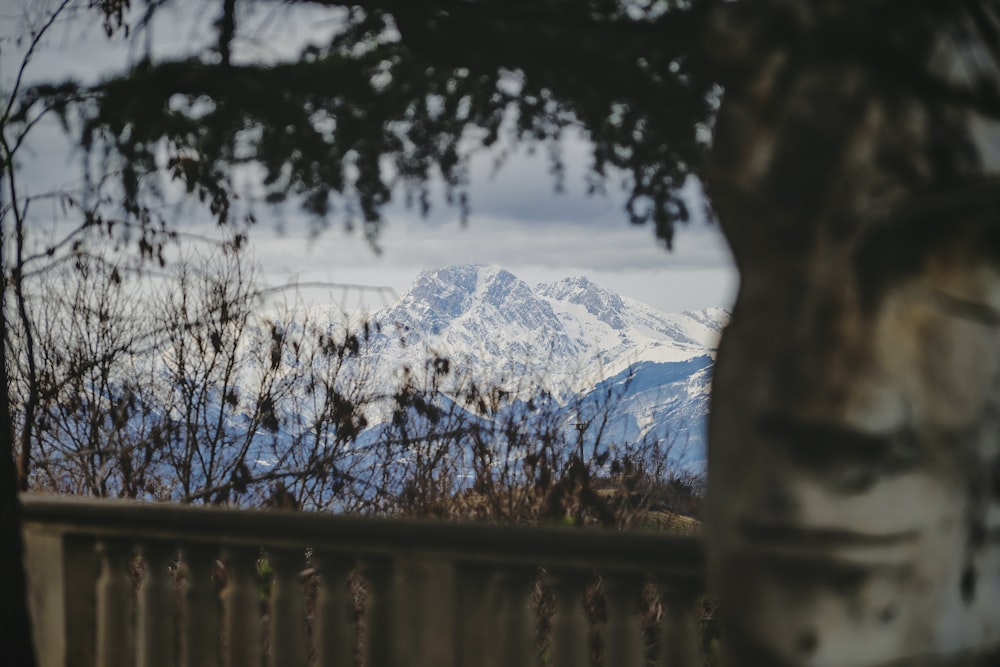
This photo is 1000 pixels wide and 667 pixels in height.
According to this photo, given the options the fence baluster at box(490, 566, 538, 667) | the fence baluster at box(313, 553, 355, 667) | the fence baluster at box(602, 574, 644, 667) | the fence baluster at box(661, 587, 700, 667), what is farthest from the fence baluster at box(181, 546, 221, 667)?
the fence baluster at box(661, 587, 700, 667)

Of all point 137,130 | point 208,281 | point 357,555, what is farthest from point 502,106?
point 208,281

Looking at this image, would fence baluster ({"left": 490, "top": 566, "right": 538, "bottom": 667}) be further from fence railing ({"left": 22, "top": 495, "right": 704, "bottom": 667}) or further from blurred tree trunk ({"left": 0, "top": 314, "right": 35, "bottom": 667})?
blurred tree trunk ({"left": 0, "top": 314, "right": 35, "bottom": 667})

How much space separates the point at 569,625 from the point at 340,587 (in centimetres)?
66

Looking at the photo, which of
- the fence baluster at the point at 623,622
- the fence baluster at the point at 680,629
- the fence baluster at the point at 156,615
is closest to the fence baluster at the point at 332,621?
the fence baluster at the point at 156,615

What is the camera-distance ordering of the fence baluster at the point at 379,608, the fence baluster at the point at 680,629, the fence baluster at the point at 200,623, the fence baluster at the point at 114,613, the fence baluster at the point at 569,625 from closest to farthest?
1. the fence baluster at the point at 680,629
2. the fence baluster at the point at 569,625
3. the fence baluster at the point at 379,608
4. the fence baluster at the point at 200,623
5. the fence baluster at the point at 114,613

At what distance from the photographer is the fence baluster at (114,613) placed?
2926 millimetres

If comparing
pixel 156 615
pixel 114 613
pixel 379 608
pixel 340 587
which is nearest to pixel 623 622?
pixel 379 608

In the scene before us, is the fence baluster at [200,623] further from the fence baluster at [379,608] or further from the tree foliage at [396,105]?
the tree foliage at [396,105]

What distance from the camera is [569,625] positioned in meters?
2.33

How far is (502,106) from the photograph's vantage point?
13.4 ft

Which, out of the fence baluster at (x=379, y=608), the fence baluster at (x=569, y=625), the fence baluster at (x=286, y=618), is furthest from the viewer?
the fence baluster at (x=286, y=618)

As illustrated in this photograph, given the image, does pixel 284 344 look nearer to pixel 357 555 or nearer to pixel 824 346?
pixel 357 555

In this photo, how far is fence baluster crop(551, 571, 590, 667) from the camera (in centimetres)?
233

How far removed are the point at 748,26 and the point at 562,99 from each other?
7.99ft
